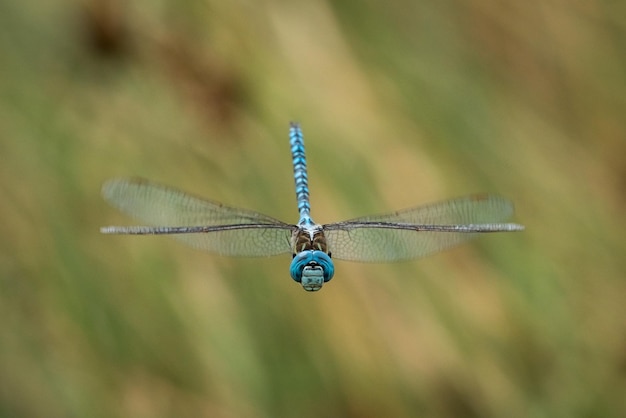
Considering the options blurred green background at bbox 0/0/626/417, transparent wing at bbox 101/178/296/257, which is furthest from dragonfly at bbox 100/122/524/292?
blurred green background at bbox 0/0/626/417

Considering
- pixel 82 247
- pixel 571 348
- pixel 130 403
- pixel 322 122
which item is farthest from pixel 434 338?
pixel 82 247

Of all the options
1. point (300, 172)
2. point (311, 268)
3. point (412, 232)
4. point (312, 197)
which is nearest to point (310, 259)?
point (311, 268)

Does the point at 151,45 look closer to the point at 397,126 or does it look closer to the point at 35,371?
the point at 397,126

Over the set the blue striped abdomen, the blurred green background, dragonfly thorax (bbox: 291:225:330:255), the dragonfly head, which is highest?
the blurred green background

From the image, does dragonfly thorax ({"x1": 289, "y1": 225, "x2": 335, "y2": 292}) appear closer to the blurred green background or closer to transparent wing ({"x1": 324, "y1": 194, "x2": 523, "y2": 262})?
transparent wing ({"x1": 324, "y1": 194, "x2": 523, "y2": 262})

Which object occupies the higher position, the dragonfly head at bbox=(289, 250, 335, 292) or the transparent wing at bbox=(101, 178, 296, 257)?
the transparent wing at bbox=(101, 178, 296, 257)

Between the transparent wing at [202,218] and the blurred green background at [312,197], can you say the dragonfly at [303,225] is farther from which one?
the blurred green background at [312,197]

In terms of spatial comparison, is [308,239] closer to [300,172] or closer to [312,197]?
[300,172]
